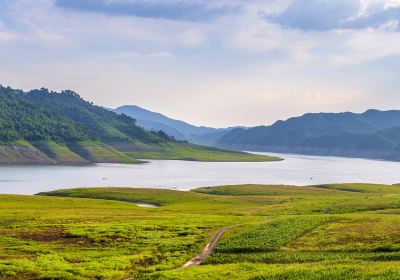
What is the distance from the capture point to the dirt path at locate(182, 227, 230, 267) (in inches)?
1858

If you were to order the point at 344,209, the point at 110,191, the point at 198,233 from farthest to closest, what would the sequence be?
1. the point at 110,191
2. the point at 344,209
3. the point at 198,233

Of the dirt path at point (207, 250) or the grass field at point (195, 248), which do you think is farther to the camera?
the dirt path at point (207, 250)

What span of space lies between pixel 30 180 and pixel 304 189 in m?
105

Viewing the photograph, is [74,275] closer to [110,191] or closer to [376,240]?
[376,240]

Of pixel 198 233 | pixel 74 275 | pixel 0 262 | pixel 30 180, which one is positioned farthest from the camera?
pixel 30 180

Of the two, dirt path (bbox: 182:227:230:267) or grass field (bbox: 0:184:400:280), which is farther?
dirt path (bbox: 182:227:230:267)

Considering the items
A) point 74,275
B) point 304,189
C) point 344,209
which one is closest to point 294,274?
point 74,275

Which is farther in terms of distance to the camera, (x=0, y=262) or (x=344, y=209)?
(x=344, y=209)

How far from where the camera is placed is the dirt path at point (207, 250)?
155 ft

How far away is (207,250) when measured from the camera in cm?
5247

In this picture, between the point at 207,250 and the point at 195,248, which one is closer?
the point at 207,250

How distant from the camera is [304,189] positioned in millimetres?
160750

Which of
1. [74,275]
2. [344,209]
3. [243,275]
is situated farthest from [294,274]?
[344,209]

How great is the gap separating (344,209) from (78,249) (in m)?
56.1
